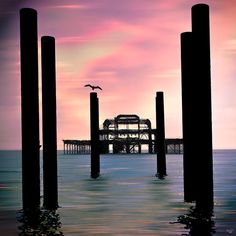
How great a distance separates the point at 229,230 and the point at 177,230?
0.94 m

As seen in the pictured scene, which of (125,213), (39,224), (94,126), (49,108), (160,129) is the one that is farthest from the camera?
(94,126)

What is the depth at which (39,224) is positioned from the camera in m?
11.3

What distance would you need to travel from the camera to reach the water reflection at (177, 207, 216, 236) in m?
10.9

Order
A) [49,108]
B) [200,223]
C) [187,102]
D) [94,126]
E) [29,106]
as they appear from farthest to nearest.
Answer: [94,126] < [187,102] < [49,108] < [200,223] < [29,106]

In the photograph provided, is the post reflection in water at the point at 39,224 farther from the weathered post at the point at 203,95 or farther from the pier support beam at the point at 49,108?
the weathered post at the point at 203,95

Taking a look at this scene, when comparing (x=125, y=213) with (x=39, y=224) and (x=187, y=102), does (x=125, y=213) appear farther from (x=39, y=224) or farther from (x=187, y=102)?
(x=39, y=224)

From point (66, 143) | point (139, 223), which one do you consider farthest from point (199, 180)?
point (66, 143)

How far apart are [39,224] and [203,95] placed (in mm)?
3812

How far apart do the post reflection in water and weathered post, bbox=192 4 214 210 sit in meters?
2.71

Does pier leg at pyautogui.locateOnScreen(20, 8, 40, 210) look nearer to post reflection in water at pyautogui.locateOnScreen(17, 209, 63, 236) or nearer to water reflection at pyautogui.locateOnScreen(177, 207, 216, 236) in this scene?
post reflection in water at pyautogui.locateOnScreen(17, 209, 63, 236)

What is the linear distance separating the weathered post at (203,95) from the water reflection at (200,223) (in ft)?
2.96

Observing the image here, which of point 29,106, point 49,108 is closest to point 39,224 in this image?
point 49,108

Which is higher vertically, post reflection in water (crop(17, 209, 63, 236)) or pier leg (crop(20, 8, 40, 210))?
pier leg (crop(20, 8, 40, 210))

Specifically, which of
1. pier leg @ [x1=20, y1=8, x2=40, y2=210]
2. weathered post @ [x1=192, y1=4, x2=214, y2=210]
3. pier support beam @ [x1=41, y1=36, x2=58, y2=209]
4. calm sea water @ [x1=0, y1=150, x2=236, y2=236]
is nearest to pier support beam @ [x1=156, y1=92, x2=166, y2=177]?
calm sea water @ [x1=0, y1=150, x2=236, y2=236]
